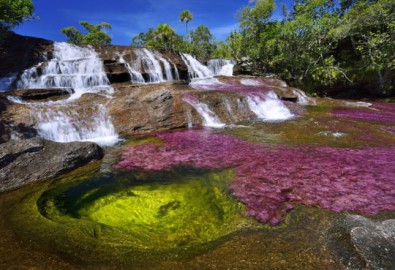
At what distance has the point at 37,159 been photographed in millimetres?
9789

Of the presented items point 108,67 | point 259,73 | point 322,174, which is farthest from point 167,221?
point 259,73

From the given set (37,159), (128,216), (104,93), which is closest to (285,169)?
(128,216)

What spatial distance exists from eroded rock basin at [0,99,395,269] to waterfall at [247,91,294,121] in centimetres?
832

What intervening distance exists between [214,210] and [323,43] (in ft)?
115

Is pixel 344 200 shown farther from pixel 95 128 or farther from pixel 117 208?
pixel 95 128

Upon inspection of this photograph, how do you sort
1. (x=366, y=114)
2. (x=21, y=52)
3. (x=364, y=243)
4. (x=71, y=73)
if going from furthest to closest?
1. (x=21, y=52)
2. (x=71, y=73)
3. (x=366, y=114)
4. (x=364, y=243)

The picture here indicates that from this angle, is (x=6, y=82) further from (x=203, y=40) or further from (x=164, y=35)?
(x=203, y=40)

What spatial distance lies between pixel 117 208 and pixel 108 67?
21.6 metres

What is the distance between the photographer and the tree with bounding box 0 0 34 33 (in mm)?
21656

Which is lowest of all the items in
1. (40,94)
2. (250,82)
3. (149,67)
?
(250,82)

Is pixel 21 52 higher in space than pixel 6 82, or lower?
higher

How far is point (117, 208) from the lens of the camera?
24.0ft

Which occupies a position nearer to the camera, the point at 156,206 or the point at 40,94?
the point at 156,206

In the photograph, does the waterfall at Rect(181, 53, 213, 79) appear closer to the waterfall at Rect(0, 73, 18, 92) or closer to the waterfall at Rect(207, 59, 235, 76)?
the waterfall at Rect(207, 59, 235, 76)
